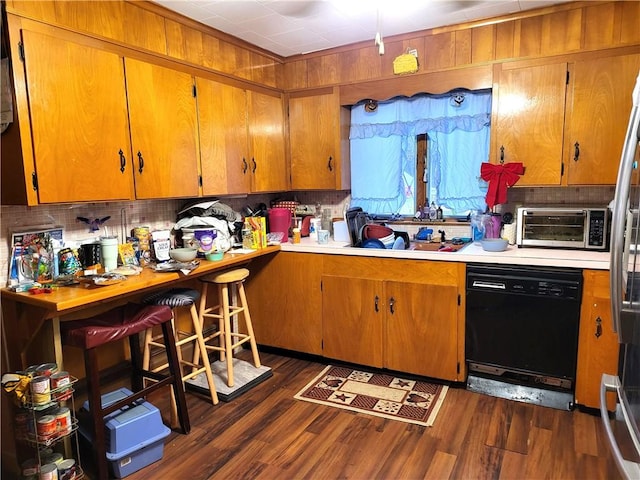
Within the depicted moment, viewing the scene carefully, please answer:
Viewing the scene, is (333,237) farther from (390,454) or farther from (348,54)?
(390,454)

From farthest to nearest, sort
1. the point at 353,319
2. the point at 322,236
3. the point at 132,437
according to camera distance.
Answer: the point at 322,236 → the point at 353,319 → the point at 132,437

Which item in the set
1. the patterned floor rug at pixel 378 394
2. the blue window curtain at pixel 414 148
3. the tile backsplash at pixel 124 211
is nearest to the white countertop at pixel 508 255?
the tile backsplash at pixel 124 211

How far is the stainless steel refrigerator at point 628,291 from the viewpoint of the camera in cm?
131

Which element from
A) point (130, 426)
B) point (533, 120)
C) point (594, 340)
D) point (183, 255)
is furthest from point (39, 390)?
point (533, 120)

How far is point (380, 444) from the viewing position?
2248 mm

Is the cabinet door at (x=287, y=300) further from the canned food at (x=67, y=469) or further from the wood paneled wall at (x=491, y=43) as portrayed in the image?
the canned food at (x=67, y=469)

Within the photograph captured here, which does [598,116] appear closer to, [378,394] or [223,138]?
[378,394]

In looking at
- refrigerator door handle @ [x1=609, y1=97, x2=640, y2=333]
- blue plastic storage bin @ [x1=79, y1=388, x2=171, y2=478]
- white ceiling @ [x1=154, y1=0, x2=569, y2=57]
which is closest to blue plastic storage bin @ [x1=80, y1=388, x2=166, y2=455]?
blue plastic storage bin @ [x1=79, y1=388, x2=171, y2=478]

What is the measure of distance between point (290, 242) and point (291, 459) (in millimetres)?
1638

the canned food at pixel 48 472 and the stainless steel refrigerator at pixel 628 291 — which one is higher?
the stainless steel refrigerator at pixel 628 291

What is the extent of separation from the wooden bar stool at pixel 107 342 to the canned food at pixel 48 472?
0.16 metres

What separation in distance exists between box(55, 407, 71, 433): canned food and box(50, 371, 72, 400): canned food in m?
0.06

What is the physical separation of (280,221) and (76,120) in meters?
1.65

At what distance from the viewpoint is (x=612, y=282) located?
1.47 metres
